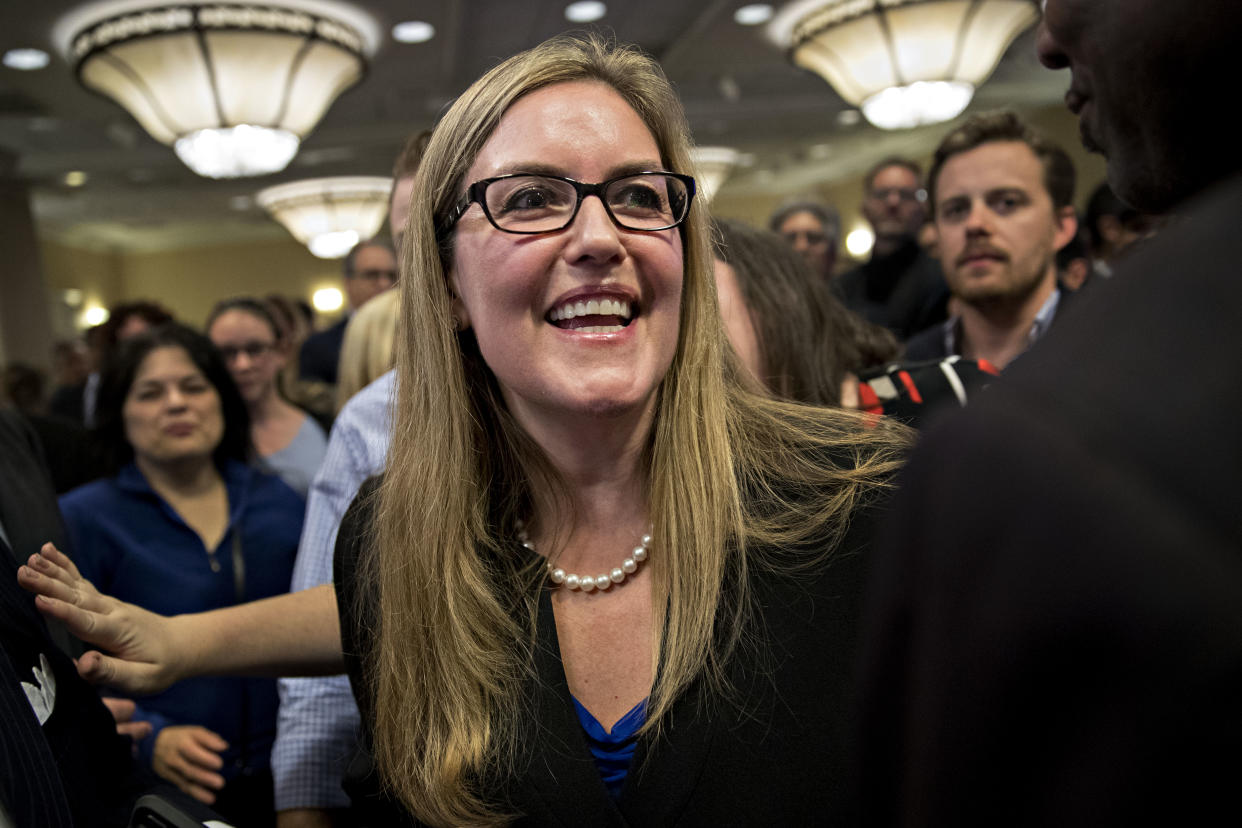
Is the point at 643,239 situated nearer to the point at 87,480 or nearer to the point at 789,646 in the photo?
the point at 789,646

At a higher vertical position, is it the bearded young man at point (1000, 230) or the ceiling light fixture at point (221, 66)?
the ceiling light fixture at point (221, 66)

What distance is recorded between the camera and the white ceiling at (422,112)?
756 centimetres

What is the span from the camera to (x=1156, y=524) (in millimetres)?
352

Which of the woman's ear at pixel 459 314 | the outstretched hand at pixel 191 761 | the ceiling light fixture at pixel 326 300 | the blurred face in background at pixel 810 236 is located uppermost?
the ceiling light fixture at pixel 326 300

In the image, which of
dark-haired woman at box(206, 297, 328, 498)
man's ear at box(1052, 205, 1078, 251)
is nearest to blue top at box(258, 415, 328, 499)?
dark-haired woman at box(206, 297, 328, 498)

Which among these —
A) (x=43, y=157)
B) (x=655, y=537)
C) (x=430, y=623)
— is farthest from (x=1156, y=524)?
(x=43, y=157)

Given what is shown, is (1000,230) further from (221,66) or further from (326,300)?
(326,300)

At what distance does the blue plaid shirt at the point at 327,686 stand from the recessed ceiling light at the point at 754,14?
21.2 ft

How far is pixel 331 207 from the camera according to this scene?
10164mm

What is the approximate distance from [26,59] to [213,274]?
9.22m

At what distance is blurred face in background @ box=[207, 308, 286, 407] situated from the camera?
372 centimetres

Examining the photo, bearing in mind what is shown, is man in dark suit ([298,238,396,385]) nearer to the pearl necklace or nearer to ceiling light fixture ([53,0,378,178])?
ceiling light fixture ([53,0,378,178])

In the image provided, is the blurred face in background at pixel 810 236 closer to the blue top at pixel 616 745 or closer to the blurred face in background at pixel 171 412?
the blurred face in background at pixel 171 412

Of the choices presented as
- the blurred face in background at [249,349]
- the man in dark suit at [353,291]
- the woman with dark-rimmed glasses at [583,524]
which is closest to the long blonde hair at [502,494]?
the woman with dark-rimmed glasses at [583,524]
